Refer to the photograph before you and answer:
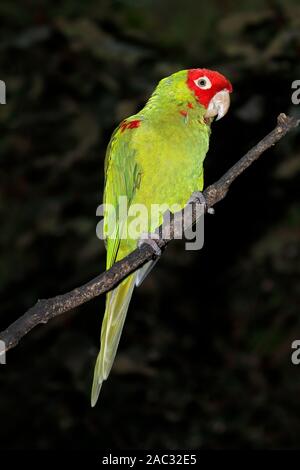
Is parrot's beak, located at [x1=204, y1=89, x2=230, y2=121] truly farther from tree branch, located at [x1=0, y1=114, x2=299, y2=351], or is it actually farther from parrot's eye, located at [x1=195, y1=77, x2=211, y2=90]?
tree branch, located at [x1=0, y1=114, x2=299, y2=351]

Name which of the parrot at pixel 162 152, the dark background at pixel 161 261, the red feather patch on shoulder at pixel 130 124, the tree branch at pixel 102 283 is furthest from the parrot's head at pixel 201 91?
the dark background at pixel 161 261

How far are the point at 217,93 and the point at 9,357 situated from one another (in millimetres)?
1850

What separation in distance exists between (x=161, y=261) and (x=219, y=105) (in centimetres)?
176

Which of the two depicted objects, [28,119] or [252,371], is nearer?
[28,119]

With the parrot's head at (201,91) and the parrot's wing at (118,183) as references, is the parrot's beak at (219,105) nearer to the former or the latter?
the parrot's head at (201,91)

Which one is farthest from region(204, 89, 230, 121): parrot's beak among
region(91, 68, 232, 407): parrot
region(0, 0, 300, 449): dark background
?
region(0, 0, 300, 449): dark background

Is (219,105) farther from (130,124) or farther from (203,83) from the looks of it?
(130,124)

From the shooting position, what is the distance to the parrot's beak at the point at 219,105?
1.77m

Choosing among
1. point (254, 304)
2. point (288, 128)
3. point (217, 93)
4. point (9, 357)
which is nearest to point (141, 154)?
point (217, 93)

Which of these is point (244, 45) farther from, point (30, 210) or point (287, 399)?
point (287, 399)

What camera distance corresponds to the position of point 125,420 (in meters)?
2.71

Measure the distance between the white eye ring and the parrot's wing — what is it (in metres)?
0.27

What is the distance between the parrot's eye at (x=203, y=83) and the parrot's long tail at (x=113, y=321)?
646mm

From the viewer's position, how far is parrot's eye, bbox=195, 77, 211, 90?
175cm
